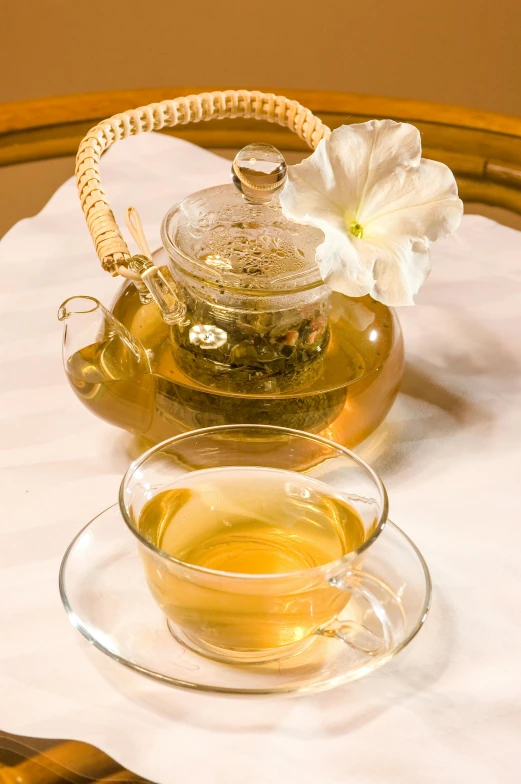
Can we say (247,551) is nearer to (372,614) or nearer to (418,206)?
(372,614)

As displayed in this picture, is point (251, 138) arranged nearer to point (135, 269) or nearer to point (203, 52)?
point (135, 269)

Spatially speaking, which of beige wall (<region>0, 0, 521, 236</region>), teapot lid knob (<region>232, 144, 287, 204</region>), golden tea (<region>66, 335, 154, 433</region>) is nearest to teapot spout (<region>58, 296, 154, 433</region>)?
golden tea (<region>66, 335, 154, 433</region>)

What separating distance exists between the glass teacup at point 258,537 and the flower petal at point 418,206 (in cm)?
13

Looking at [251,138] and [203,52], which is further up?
[251,138]

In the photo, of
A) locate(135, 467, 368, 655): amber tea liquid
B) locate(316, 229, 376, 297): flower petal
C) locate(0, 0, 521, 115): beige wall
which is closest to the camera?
locate(135, 467, 368, 655): amber tea liquid

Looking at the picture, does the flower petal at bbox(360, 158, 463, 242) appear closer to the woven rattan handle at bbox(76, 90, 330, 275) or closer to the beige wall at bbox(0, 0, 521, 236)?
the woven rattan handle at bbox(76, 90, 330, 275)

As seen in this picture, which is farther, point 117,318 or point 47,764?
point 117,318

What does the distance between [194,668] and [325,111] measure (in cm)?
72

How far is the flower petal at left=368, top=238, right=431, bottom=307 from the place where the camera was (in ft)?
1.60

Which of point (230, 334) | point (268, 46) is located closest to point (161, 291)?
point (230, 334)

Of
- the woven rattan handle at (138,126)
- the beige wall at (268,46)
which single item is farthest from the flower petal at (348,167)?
the beige wall at (268,46)

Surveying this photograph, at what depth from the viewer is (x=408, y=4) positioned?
1.73m

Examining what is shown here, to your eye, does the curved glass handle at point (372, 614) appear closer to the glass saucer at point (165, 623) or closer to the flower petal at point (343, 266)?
the glass saucer at point (165, 623)

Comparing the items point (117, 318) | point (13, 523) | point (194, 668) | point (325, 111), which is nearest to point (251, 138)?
point (325, 111)
